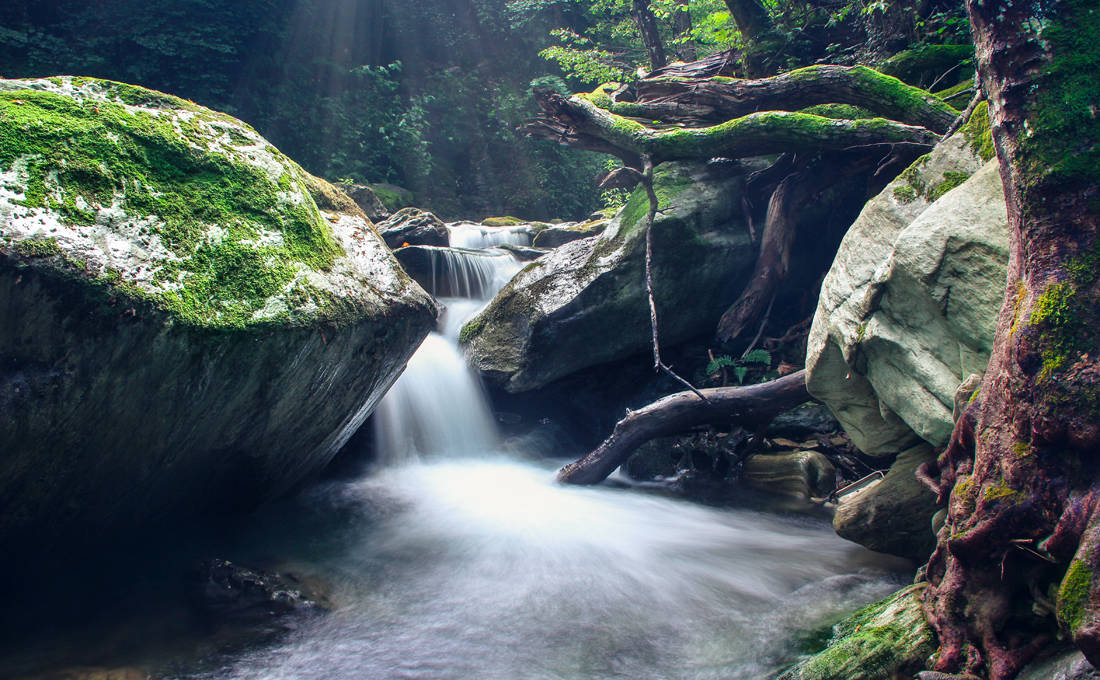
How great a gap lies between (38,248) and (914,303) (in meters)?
4.90

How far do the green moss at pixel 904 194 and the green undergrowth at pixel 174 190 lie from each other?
4.52m

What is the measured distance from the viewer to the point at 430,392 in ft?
26.5

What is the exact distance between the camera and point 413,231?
1195 cm

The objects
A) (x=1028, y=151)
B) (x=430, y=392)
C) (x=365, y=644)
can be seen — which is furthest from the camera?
(x=430, y=392)

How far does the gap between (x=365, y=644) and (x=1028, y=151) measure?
429 centimetres

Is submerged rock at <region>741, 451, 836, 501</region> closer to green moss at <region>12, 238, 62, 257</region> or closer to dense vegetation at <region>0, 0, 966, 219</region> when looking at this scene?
dense vegetation at <region>0, 0, 966, 219</region>

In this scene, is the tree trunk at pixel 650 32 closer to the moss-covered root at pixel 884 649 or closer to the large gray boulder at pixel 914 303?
the large gray boulder at pixel 914 303

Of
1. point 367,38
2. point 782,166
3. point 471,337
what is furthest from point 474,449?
point 367,38

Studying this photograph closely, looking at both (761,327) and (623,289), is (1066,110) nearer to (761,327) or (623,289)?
(623,289)

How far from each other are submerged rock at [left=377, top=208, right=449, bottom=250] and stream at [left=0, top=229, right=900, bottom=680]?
527cm

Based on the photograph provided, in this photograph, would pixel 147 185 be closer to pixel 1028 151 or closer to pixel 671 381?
pixel 1028 151

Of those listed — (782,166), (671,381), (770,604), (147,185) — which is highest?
(782,166)

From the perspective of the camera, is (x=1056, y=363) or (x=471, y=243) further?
(x=471, y=243)

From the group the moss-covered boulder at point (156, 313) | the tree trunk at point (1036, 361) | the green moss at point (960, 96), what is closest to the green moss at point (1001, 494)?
the tree trunk at point (1036, 361)
